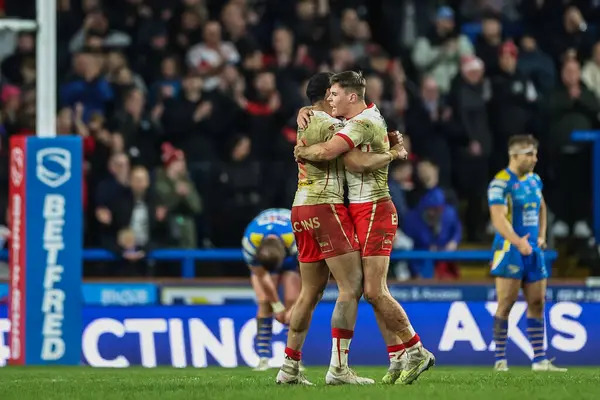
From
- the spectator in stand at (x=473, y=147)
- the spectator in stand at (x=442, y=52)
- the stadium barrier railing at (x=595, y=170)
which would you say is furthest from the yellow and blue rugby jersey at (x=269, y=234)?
the spectator in stand at (x=442, y=52)

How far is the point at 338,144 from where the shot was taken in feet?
32.4

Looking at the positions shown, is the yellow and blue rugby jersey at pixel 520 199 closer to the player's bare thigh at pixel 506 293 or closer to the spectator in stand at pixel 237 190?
the player's bare thigh at pixel 506 293

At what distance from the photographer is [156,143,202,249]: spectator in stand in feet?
59.5

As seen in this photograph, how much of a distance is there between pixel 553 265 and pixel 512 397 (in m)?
9.85

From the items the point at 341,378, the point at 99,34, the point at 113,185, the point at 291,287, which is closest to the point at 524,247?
the point at 291,287

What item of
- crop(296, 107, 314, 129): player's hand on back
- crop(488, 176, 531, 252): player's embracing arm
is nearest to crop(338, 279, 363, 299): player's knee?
crop(296, 107, 314, 129): player's hand on back

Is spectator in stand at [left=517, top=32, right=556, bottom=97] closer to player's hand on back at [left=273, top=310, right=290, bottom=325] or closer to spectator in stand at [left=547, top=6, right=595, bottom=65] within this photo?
spectator in stand at [left=547, top=6, right=595, bottom=65]

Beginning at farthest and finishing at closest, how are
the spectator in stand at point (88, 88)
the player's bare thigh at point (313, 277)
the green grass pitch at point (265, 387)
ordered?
the spectator in stand at point (88, 88) < the player's bare thigh at point (313, 277) < the green grass pitch at point (265, 387)

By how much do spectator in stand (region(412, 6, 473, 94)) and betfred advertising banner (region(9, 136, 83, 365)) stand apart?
735 centimetres

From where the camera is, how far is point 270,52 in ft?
68.3

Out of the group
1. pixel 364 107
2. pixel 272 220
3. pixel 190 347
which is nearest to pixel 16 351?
pixel 190 347

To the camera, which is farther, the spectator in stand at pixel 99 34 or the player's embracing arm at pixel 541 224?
the spectator in stand at pixel 99 34

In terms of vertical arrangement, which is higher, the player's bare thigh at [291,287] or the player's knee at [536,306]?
the player's bare thigh at [291,287]

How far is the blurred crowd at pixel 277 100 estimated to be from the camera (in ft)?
59.9
